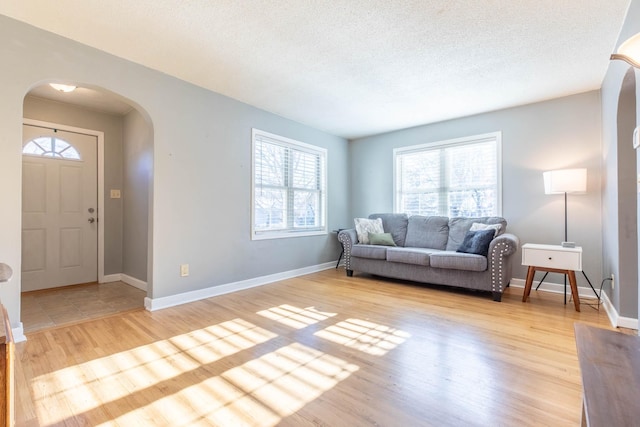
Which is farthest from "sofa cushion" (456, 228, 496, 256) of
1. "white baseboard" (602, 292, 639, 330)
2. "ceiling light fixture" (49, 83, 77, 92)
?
"ceiling light fixture" (49, 83, 77, 92)

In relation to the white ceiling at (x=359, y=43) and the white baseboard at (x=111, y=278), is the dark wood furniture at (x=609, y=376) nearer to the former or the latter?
the white ceiling at (x=359, y=43)

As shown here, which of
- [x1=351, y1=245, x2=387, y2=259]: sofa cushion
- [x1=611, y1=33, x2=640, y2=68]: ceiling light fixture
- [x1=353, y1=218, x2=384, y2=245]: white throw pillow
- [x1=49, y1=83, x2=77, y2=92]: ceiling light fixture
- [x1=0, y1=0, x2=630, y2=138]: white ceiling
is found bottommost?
[x1=351, y1=245, x2=387, y2=259]: sofa cushion

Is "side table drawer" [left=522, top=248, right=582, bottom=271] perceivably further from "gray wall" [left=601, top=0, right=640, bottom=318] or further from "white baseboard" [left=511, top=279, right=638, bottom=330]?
"white baseboard" [left=511, top=279, right=638, bottom=330]

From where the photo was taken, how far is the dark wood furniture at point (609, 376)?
21.9 inches

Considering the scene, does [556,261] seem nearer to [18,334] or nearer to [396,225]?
[396,225]

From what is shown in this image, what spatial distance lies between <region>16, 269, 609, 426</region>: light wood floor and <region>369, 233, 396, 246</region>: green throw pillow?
Answer: 55.3 inches

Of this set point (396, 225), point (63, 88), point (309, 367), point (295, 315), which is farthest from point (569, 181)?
point (63, 88)

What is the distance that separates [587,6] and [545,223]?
2.47m

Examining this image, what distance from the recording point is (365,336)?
90.8 inches

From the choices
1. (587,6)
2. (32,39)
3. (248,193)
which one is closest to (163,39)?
(32,39)

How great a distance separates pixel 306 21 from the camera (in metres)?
2.21

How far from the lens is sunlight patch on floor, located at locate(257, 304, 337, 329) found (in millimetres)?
2615

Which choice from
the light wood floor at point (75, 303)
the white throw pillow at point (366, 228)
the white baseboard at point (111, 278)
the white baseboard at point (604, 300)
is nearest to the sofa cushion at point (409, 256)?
the white throw pillow at point (366, 228)

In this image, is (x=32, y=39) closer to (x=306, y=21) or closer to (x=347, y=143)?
(x=306, y=21)
